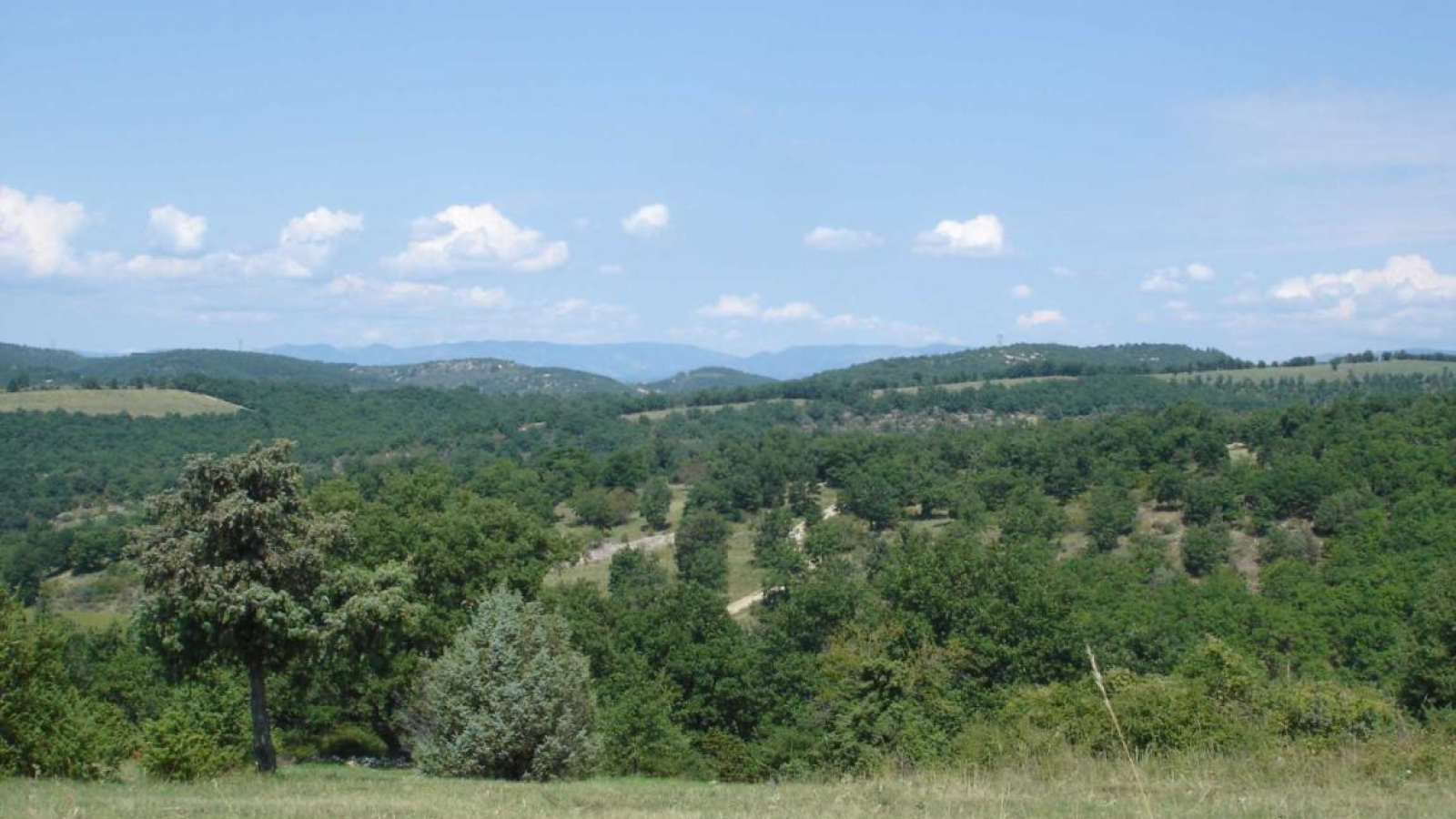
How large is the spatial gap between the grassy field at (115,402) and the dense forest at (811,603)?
32974mm

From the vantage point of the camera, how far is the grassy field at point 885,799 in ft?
32.8

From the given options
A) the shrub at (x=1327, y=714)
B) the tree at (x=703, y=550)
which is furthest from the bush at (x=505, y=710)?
the tree at (x=703, y=550)

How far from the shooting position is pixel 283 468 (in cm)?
1742

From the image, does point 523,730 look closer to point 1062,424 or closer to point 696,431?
point 1062,424

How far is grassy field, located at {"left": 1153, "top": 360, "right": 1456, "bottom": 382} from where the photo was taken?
173000mm

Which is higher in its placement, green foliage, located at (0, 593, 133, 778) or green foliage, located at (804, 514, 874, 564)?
green foliage, located at (0, 593, 133, 778)

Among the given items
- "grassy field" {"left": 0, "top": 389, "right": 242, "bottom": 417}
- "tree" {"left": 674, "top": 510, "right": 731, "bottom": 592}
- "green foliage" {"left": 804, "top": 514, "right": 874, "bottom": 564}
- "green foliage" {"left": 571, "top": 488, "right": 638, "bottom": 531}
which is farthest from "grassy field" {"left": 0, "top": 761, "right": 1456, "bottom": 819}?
"grassy field" {"left": 0, "top": 389, "right": 242, "bottom": 417}

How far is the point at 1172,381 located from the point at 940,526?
369 ft

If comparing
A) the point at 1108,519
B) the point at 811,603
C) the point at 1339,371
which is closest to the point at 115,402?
the point at 1108,519

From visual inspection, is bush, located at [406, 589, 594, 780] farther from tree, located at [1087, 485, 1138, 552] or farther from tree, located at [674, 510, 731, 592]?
tree, located at [1087, 485, 1138, 552]

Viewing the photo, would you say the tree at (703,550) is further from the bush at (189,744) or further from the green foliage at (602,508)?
the bush at (189,744)

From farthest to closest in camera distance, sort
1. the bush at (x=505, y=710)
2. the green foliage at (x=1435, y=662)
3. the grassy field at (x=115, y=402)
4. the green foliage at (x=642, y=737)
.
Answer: the grassy field at (x=115, y=402) → the green foliage at (x=1435, y=662) → the green foliage at (x=642, y=737) → the bush at (x=505, y=710)

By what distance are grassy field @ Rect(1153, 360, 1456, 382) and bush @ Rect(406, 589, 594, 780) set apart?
179 metres

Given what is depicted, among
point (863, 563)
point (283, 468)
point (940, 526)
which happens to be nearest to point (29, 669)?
point (283, 468)
